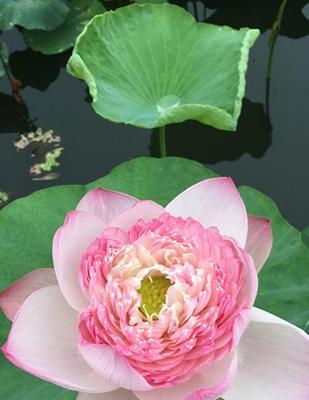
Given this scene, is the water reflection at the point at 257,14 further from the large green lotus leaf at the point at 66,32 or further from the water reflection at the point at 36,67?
the water reflection at the point at 36,67

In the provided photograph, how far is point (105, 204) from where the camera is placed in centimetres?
91

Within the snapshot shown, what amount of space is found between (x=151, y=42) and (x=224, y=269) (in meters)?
0.88

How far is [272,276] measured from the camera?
110cm

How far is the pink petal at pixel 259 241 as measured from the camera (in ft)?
2.97

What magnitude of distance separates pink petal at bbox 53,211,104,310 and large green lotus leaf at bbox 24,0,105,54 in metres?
1.41

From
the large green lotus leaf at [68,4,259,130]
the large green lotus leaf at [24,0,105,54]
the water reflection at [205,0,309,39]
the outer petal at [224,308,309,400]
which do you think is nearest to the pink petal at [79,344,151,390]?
the outer petal at [224,308,309,400]

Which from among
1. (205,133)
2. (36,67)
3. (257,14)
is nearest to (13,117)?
(36,67)

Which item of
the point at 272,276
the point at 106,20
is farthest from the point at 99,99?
the point at 272,276

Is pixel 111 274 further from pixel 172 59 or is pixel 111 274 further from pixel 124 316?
pixel 172 59

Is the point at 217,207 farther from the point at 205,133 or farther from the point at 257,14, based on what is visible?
the point at 257,14

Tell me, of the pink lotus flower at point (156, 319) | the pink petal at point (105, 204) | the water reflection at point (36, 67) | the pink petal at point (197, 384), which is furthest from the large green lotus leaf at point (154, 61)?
the water reflection at point (36, 67)

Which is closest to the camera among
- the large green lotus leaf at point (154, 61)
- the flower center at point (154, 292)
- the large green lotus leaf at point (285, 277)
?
the flower center at point (154, 292)

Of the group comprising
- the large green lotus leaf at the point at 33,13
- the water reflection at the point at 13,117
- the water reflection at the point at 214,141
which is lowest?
the water reflection at the point at 214,141

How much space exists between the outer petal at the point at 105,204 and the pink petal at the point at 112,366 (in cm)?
22
